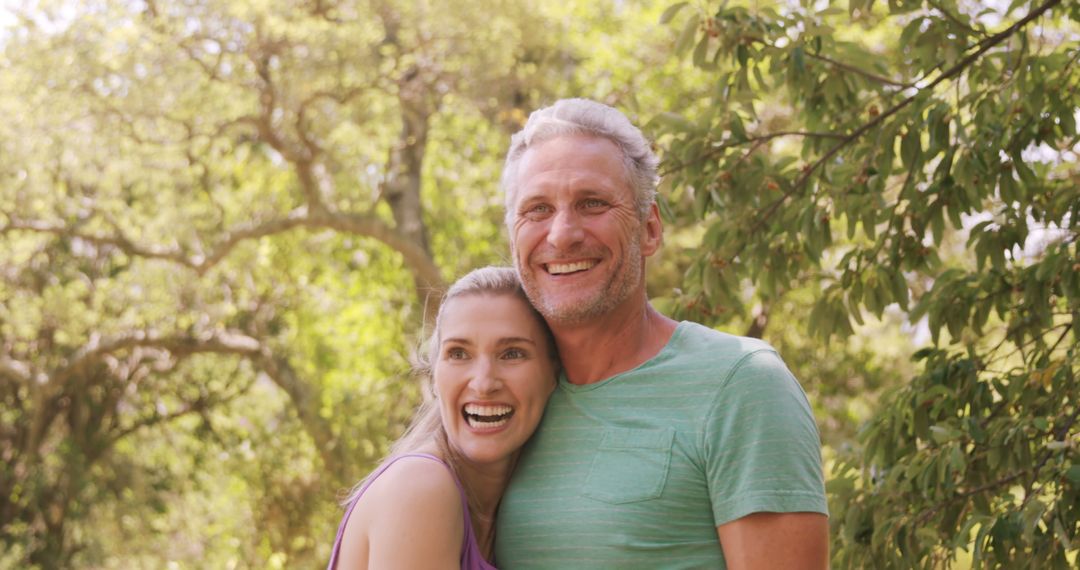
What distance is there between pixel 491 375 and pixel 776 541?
2.16 ft

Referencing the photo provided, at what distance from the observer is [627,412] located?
7.72ft

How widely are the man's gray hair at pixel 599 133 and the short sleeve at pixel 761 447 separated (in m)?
0.47

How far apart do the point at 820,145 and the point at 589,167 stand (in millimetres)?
1932

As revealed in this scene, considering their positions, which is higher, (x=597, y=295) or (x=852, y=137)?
(x=597, y=295)

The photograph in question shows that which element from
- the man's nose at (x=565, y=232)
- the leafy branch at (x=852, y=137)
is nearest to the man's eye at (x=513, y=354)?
the man's nose at (x=565, y=232)

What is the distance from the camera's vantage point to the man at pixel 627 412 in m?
2.12

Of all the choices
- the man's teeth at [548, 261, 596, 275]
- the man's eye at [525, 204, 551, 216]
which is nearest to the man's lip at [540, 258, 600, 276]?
the man's teeth at [548, 261, 596, 275]

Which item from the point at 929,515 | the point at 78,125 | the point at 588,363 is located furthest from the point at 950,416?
the point at 78,125

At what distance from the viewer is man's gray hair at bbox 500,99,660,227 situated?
8.15 ft

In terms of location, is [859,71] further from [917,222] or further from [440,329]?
[440,329]

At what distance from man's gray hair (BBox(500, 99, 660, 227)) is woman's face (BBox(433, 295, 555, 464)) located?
20cm

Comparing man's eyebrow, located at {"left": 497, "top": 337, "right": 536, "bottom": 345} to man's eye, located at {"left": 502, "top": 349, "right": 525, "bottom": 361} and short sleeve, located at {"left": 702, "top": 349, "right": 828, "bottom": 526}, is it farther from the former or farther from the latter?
short sleeve, located at {"left": 702, "top": 349, "right": 828, "bottom": 526}

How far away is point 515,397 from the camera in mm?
2467

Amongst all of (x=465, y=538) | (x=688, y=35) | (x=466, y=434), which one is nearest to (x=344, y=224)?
(x=688, y=35)
